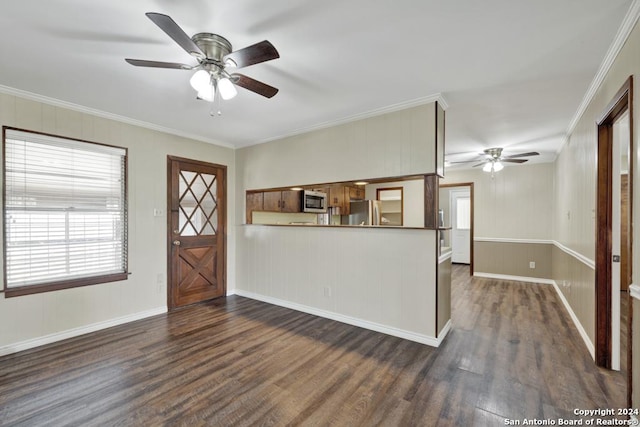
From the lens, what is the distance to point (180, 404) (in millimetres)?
1977

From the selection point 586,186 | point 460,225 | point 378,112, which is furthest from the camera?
point 460,225

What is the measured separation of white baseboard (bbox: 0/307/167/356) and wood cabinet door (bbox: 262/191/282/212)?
6.78ft

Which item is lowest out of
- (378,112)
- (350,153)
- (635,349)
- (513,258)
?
(513,258)

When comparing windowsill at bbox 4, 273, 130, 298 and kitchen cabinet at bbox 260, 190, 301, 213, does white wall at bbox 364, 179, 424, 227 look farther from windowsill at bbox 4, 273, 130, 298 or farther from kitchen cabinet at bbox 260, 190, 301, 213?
windowsill at bbox 4, 273, 130, 298

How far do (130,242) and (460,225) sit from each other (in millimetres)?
7998

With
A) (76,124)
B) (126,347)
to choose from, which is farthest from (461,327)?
(76,124)

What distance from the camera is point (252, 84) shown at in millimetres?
2174

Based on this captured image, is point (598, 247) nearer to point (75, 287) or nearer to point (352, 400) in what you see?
point (352, 400)

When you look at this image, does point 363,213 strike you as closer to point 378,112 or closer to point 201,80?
point 378,112

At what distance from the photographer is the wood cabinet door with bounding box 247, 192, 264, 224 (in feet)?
15.3

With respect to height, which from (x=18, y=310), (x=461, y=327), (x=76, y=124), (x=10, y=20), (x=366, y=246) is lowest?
(x=461, y=327)

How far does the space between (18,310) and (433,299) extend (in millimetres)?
4154

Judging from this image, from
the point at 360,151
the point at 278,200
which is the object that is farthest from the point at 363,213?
the point at 360,151

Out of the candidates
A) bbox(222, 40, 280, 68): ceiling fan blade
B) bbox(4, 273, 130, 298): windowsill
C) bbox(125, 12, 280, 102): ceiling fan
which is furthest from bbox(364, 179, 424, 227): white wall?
bbox(4, 273, 130, 298): windowsill
